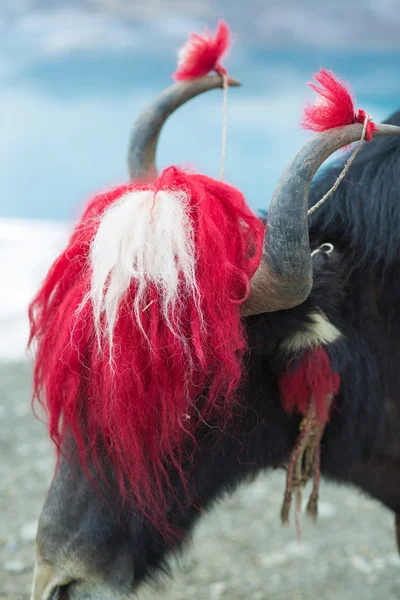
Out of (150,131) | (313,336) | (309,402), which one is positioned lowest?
(309,402)

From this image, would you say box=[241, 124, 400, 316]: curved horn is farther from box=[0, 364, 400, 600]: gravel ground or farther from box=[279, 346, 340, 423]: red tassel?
box=[0, 364, 400, 600]: gravel ground

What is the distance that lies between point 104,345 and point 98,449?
0.90 feet

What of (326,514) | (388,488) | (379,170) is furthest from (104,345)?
(326,514)

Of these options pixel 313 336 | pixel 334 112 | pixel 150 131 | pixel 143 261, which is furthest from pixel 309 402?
pixel 150 131

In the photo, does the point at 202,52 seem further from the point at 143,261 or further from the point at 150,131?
the point at 143,261

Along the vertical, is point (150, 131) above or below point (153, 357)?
above

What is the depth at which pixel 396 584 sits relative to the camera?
9.60 ft

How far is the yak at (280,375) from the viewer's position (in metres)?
1.38

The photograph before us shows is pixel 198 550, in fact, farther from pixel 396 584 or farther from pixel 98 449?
pixel 98 449

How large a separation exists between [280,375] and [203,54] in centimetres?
119

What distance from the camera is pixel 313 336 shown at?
150cm

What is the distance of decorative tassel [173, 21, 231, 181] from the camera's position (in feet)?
7.06

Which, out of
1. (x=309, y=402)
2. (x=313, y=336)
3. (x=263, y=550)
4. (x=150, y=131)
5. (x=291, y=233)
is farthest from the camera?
(x=263, y=550)

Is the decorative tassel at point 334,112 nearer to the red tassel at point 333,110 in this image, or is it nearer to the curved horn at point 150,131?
the red tassel at point 333,110
